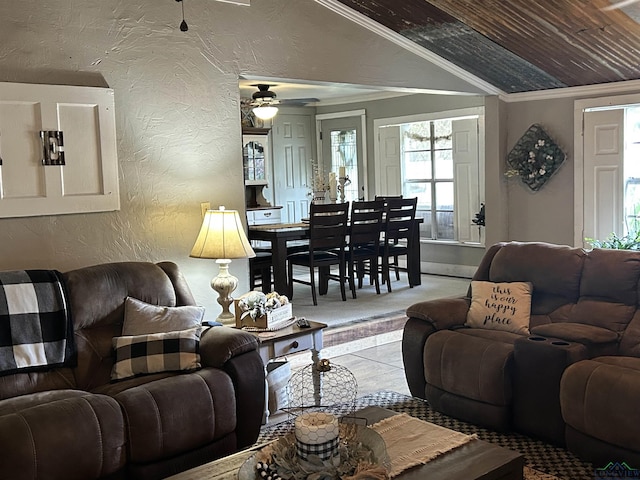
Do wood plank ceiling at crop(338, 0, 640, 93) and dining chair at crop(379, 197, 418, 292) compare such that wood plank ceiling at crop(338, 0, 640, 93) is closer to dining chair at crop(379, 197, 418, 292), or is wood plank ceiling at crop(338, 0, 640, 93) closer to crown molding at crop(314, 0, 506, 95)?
crown molding at crop(314, 0, 506, 95)

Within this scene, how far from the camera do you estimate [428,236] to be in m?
8.38

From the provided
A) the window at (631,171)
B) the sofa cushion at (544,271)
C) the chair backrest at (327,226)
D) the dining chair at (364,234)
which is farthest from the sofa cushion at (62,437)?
the window at (631,171)

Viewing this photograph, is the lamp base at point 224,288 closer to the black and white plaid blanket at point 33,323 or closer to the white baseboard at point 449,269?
the black and white plaid blanket at point 33,323

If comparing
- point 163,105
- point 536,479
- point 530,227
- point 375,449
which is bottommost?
point 536,479

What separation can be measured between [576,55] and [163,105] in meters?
3.39

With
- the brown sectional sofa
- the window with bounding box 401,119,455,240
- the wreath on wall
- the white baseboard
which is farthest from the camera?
the window with bounding box 401,119,455,240

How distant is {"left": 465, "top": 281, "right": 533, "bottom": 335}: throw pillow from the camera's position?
3913 mm

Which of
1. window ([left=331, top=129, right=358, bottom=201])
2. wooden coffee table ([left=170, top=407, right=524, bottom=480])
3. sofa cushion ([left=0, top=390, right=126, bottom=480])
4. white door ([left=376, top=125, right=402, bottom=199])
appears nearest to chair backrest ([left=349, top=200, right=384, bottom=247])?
white door ([left=376, top=125, right=402, bottom=199])

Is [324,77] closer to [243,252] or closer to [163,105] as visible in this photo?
[163,105]

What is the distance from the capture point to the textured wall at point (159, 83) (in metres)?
3.92

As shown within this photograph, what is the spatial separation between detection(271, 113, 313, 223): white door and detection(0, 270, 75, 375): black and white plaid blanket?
596 cm

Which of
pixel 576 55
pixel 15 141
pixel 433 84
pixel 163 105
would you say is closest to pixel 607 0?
pixel 576 55

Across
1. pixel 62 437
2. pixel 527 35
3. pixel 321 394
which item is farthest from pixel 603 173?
pixel 62 437

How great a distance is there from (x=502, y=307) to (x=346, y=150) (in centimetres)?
561
